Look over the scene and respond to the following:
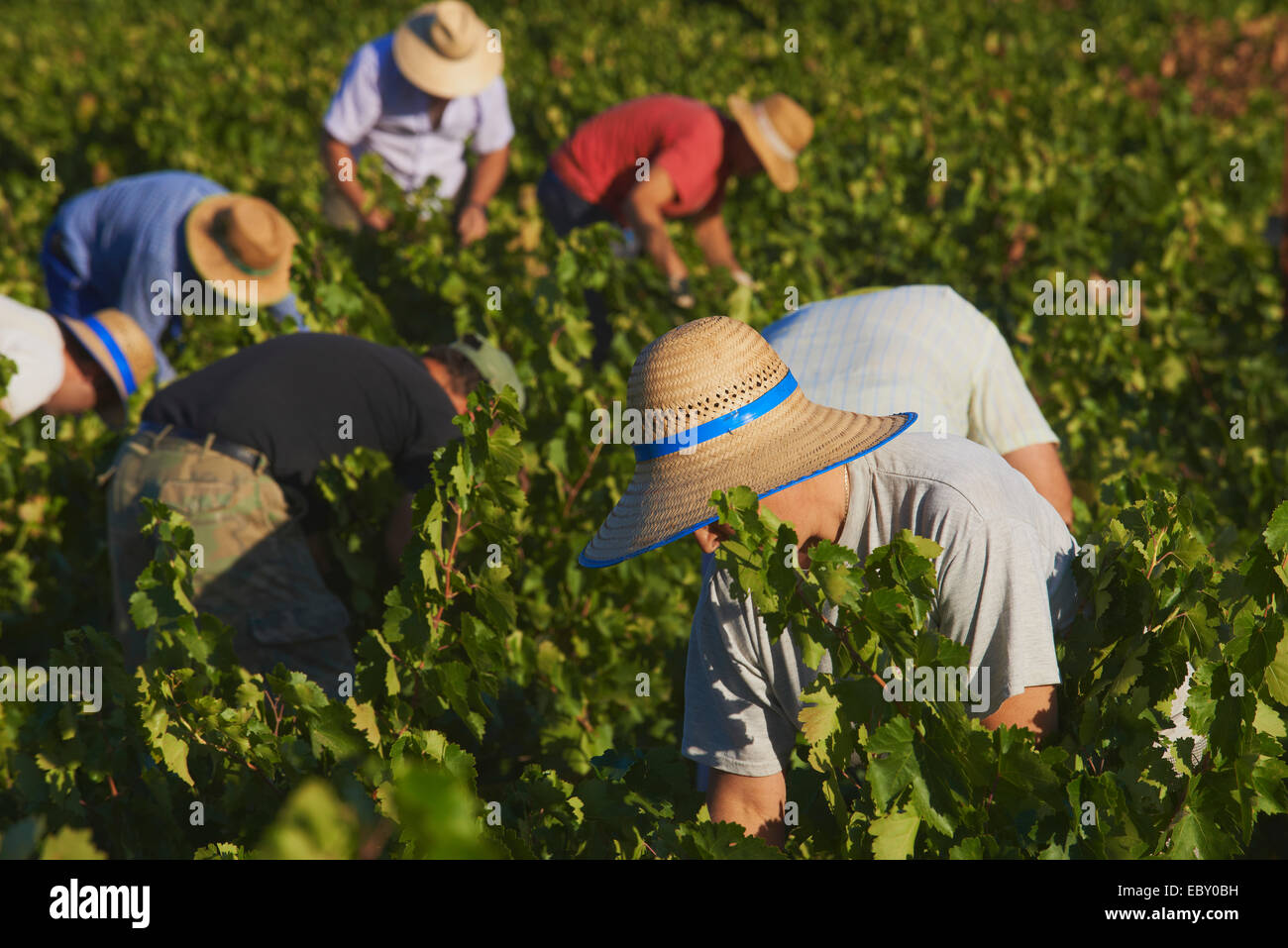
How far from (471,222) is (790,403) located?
4.62 meters

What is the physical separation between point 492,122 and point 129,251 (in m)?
2.45

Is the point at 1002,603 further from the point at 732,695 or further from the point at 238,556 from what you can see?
the point at 238,556

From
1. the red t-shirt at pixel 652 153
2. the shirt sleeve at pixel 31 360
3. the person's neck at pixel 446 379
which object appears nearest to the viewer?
the person's neck at pixel 446 379

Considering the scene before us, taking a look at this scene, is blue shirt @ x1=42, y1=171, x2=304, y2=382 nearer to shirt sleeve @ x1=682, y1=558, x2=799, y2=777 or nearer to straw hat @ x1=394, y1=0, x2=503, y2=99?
straw hat @ x1=394, y1=0, x2=503, y2=99

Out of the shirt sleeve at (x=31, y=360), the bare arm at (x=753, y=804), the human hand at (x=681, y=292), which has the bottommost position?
the bare arm at (x=753, y=804)

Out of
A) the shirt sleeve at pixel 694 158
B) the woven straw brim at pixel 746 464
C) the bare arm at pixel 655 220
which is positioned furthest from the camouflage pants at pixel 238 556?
the shirt sleeve at pixel 694 158

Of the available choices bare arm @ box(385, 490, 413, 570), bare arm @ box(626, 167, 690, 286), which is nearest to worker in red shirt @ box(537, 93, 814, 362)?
bare arm @ box(626, 167, 690, 286)

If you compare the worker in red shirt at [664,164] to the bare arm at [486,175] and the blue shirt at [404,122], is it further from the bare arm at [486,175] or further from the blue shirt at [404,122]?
the blue shirt at [404,122]

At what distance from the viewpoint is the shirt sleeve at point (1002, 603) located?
1.98 m

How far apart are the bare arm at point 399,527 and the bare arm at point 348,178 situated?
9.93 feet

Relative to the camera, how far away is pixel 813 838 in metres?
2.15

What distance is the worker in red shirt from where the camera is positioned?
212 inches

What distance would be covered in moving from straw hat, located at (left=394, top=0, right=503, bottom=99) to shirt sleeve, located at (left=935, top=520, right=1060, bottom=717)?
5.03m
